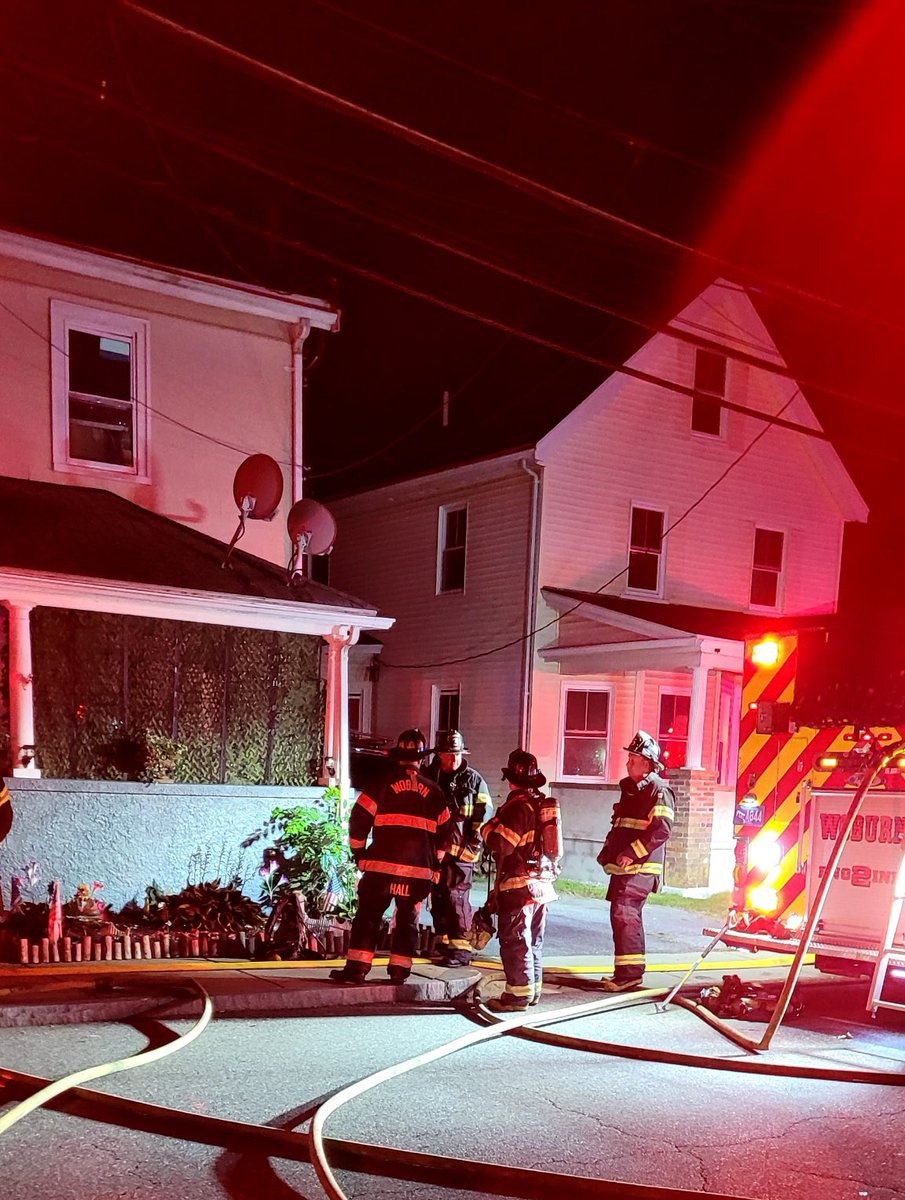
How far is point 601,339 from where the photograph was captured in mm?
18359

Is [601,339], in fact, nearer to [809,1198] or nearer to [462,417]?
[462,417]

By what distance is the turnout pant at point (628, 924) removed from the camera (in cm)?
786

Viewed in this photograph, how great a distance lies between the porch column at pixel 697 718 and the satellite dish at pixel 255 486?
21.1 ft

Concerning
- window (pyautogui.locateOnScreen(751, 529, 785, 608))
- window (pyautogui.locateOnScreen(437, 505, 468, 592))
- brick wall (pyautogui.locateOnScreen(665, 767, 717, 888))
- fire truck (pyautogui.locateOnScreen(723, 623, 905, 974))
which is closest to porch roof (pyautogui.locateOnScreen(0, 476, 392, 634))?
fire truck (pyautogui.locateOnScreen(723, 623, 905, 974))

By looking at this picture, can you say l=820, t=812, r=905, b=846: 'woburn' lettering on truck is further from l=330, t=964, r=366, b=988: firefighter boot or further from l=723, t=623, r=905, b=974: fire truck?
l=330, t=964, r=366, b=988: firefighter boot

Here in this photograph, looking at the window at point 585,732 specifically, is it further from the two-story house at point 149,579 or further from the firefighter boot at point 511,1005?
the firefighter boot at point 511,1005

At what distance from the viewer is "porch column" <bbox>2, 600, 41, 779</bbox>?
9.45 metres

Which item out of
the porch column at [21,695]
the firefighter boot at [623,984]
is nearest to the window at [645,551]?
the firefighter boot at [623,984]

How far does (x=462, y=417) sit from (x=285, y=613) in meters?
9.45

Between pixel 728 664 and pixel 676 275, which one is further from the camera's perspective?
pixel 676 275

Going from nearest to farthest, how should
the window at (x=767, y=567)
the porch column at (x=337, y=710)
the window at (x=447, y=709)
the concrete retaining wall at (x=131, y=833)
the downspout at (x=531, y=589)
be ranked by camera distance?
the concrete retaining wall at (x=131, y=833) → the porch column at (x=337, y=710) → the downspout at (x=531, y=589) → the window at (x=447, y=709) → the window at (x=767, y=567)

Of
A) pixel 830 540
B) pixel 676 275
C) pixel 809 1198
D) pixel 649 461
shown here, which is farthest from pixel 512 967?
pixel 830 540

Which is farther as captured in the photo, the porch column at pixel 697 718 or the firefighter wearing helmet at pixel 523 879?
the porch column at pixel 697 718

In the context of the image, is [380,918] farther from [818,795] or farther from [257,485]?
[257,485]
